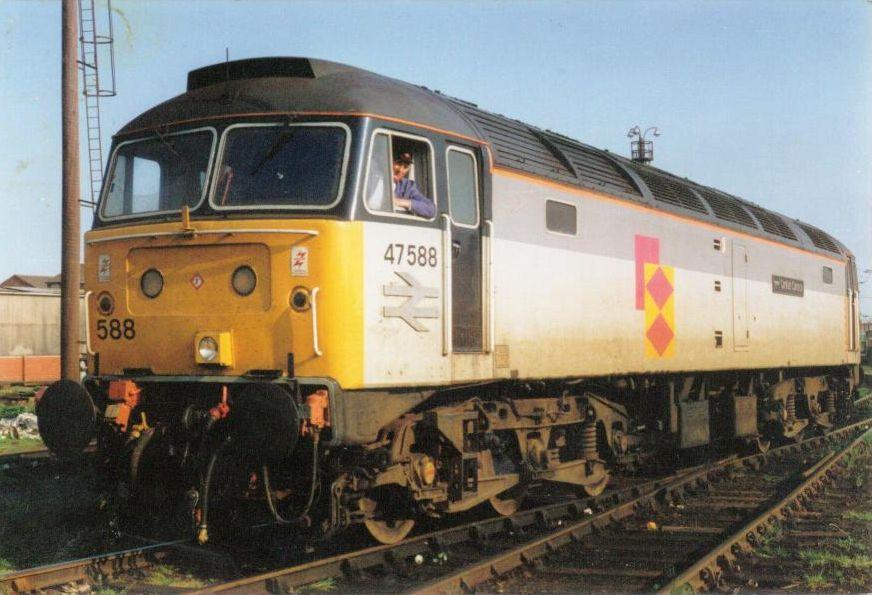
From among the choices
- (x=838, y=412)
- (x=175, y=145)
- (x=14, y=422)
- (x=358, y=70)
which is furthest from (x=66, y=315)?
(x=838, y=412)

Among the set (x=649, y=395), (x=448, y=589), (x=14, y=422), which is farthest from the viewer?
(x=14, y=422)

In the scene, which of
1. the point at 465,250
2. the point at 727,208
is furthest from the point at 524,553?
the point at 727,208

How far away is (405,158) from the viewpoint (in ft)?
23.8

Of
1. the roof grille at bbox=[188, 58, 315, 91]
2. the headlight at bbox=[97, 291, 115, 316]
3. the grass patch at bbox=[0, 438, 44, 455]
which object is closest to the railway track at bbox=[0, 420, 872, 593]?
the headlight at bbox=[97, 291, 115, 316]

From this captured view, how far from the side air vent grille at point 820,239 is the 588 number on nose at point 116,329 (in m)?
12.7

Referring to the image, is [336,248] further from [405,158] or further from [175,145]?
[175,145]

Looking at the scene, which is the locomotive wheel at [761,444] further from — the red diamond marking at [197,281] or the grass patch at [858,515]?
the red diamond marking at [197,281]

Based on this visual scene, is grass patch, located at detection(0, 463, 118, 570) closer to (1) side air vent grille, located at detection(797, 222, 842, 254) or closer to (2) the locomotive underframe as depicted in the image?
(2) the locomotive underframe

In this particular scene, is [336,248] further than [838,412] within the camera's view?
No

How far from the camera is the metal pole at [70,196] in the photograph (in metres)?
12.1

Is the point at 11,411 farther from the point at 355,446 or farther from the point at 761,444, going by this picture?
the point at 355,446

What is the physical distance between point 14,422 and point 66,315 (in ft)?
14.5

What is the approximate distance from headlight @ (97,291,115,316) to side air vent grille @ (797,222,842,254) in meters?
12.7

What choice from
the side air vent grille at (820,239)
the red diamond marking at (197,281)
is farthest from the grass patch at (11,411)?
the side air vent grille at (820,239)
